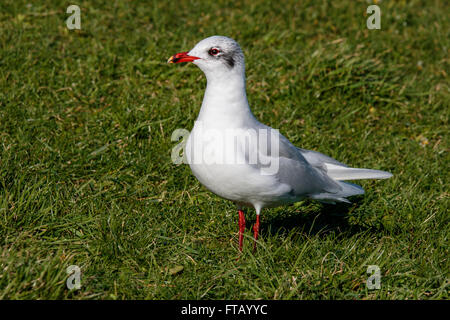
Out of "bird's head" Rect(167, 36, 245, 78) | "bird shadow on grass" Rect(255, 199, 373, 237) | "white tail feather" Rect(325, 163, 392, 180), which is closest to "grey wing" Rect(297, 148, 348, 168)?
"white tail feather" Rect(325, 163, 392, 180)

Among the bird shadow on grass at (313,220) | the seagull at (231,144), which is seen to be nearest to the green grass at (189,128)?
the bird shadow on grass at (313,220)

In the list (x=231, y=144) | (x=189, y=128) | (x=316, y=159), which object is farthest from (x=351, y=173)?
(x=189, y=128)

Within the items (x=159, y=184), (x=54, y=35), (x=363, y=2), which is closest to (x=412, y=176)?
(x=159, y=184)

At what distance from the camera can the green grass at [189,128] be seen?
142 inches

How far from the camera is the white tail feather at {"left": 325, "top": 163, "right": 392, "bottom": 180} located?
4324 millimetres

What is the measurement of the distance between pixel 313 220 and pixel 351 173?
648mm

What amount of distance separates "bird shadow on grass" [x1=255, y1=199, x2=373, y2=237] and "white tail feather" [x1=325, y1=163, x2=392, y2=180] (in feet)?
1.35

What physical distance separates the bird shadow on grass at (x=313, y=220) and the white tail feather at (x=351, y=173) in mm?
412

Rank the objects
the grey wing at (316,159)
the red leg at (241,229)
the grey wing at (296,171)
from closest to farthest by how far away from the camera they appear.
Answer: the grey wing at (296,171) < the red leg at (241,229) < the grey wing at (316,159)

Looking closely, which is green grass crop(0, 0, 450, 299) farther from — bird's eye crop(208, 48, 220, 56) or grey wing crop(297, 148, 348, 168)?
bird's eye crop(208, 48, 220, 56)

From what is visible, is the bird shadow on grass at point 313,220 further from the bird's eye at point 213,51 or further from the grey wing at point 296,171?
the bird's eye at point 213,51

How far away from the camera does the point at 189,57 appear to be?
12.5 feet

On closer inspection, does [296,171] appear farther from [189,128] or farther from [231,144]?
[189,128]

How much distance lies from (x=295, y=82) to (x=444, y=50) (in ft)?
9.20
